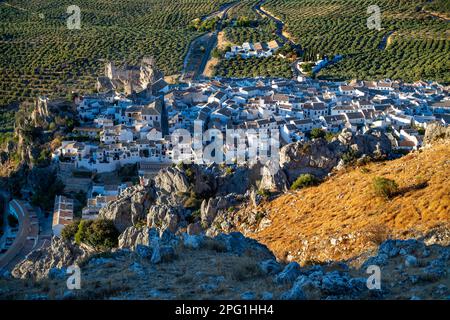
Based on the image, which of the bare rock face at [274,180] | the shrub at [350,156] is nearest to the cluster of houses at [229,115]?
the shrub at [350,156]

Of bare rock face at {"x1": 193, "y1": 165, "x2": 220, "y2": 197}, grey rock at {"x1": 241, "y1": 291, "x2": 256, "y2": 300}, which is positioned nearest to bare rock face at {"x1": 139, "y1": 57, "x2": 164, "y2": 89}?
bare rock face at {"x1": 193, "y1": 165, "x2": 220, "y2": 197}

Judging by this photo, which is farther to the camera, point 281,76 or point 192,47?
point 192,47

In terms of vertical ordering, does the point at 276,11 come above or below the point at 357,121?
above

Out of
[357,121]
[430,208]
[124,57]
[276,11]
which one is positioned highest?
[276,11]

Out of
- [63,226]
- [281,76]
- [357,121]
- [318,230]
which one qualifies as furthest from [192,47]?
[318,230]

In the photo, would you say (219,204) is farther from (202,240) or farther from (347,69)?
(347,69)

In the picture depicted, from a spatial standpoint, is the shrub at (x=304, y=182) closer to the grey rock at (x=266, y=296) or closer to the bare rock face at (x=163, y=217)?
the bare rock face at (x=163, y=217)
